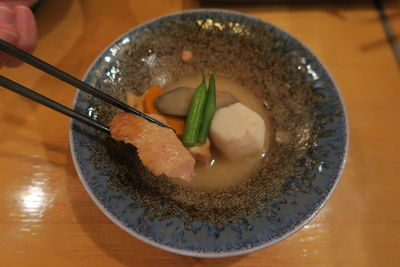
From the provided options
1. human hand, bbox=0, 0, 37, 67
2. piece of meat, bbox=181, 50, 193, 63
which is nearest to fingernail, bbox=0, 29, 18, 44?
human hand, bbox=0, 0, 37, 67

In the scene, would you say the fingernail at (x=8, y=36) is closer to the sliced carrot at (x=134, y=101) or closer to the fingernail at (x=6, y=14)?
the fingernail at (x=6, y=14)

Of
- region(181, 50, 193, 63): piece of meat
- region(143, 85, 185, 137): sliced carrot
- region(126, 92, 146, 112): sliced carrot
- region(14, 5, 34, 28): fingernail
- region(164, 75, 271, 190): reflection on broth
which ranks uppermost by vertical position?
region(14, 5, 34, 28): fingernail

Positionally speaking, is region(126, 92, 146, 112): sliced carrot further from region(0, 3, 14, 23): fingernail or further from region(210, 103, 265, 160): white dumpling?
region(0, 3, 14, 23): fingernail

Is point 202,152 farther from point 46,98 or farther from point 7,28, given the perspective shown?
point 7,28

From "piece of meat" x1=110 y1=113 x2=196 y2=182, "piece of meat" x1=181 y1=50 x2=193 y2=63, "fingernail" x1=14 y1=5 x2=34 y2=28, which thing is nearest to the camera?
Result: "piece of meat" x1=110 y1=113 x2=196 y2=182

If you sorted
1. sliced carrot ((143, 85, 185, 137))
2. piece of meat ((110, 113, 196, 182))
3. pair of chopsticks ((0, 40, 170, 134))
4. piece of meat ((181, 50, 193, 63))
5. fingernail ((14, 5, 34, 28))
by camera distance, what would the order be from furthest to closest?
1. piece of meat ((181, 50, 193, 63))
2. sliced carrot ((143, 85, 185, 137))
3. fingernail ((14, 5, 34, 28))
4. piece of meat ((110, 113, 196, 182))
5. pair of chopsticks ((0, 40, 170, 134))

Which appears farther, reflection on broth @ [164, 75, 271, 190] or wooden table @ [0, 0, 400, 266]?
reflection on broth @ [164, 75, 271, 190]

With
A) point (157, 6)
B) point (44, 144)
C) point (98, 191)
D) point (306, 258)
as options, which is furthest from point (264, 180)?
point (157, 6)

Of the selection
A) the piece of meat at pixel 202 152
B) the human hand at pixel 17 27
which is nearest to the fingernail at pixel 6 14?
the human hand at pixel 17 27

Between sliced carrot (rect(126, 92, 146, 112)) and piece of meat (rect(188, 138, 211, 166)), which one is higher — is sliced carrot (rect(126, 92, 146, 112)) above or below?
above
